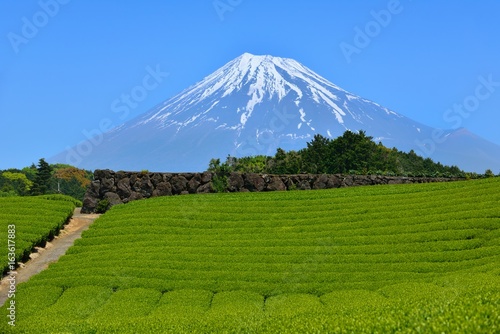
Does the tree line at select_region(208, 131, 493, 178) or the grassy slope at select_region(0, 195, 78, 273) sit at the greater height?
the tree line at select_region(208, 131, 493, 178)

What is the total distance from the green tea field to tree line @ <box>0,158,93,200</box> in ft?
120

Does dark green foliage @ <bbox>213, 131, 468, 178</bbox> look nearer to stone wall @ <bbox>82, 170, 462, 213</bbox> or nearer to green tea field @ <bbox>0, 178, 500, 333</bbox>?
stone wall @ <bbox>82, 170, 462, 213</bbox>

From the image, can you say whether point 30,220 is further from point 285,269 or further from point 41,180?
point 41,180

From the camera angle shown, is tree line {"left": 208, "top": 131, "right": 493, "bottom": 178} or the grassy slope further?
tree line {"left": 208, "top": 131, "right": 493, "bottom": 178}

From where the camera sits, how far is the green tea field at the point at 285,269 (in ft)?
46.7

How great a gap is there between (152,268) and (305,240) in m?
7.53

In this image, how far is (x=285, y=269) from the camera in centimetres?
2428

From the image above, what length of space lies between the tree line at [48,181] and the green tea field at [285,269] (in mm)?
36668

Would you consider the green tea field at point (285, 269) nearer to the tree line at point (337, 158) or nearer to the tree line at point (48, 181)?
the tree line at point (337, 158)

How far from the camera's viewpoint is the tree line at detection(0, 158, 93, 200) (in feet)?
234

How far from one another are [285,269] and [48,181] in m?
57.7

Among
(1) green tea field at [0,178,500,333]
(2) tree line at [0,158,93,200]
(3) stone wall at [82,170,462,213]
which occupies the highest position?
(2) tree line at [0,158,93,200]

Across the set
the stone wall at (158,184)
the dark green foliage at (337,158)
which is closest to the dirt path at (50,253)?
the stone wall at (158,184)

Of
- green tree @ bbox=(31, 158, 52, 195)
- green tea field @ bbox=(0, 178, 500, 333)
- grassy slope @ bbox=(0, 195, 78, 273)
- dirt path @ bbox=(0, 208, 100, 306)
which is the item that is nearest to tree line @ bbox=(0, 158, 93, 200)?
green tree @ bbox=(31, 158, 52, 195)
